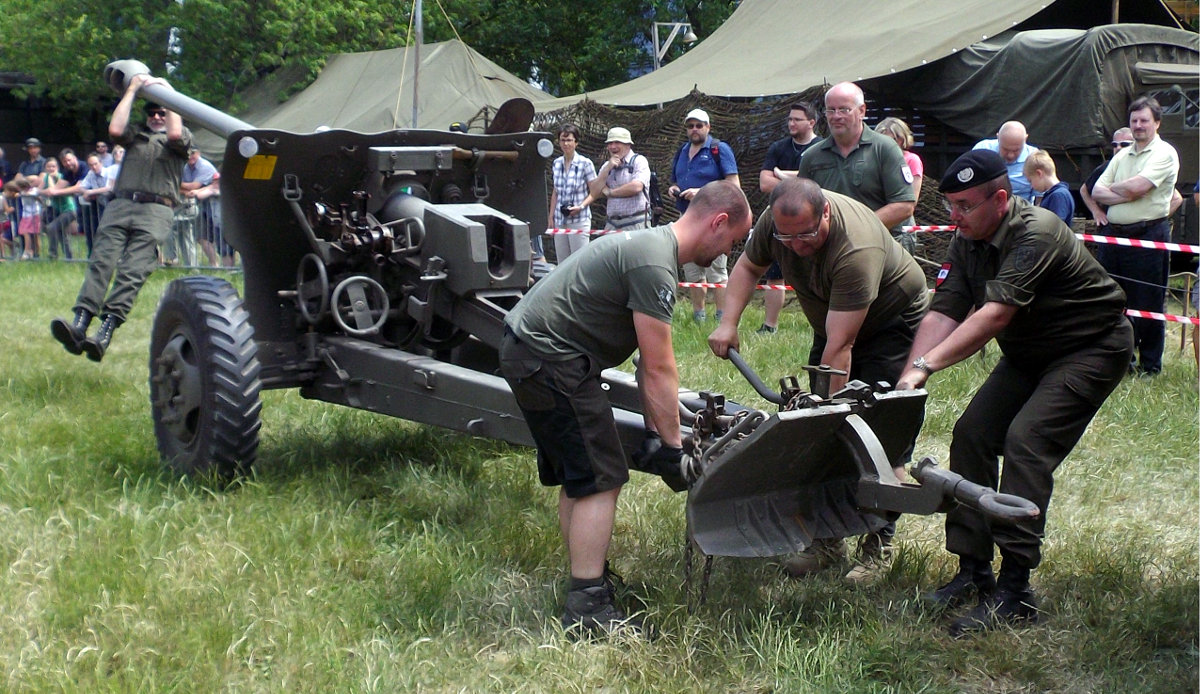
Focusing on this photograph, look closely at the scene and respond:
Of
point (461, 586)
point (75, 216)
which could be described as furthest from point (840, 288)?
point (75, 216)

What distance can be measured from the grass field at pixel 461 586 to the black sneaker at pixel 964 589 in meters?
0.11

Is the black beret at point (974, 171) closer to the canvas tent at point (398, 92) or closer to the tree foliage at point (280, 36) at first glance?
the canvas tent at point (398, 92)

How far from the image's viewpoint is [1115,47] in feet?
40.9

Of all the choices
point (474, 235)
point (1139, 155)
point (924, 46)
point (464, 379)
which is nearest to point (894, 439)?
point (464, 379)

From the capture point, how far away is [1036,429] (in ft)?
14.3

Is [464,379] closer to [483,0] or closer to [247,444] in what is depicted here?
[247,444]

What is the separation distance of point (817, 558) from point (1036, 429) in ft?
3.37

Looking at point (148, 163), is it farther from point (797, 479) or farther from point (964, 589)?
point (964, 589)

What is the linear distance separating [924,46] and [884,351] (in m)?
9.70

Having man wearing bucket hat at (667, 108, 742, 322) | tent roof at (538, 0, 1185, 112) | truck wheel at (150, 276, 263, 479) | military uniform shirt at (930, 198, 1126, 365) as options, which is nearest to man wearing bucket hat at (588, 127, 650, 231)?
man wearing bucket hat at (667, 108, 742, 322)

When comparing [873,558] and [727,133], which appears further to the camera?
[727,133]

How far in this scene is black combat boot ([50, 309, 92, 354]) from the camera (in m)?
7.80

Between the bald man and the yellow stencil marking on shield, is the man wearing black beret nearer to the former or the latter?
the yellow stencil marking on shield

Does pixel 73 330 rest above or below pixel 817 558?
above
